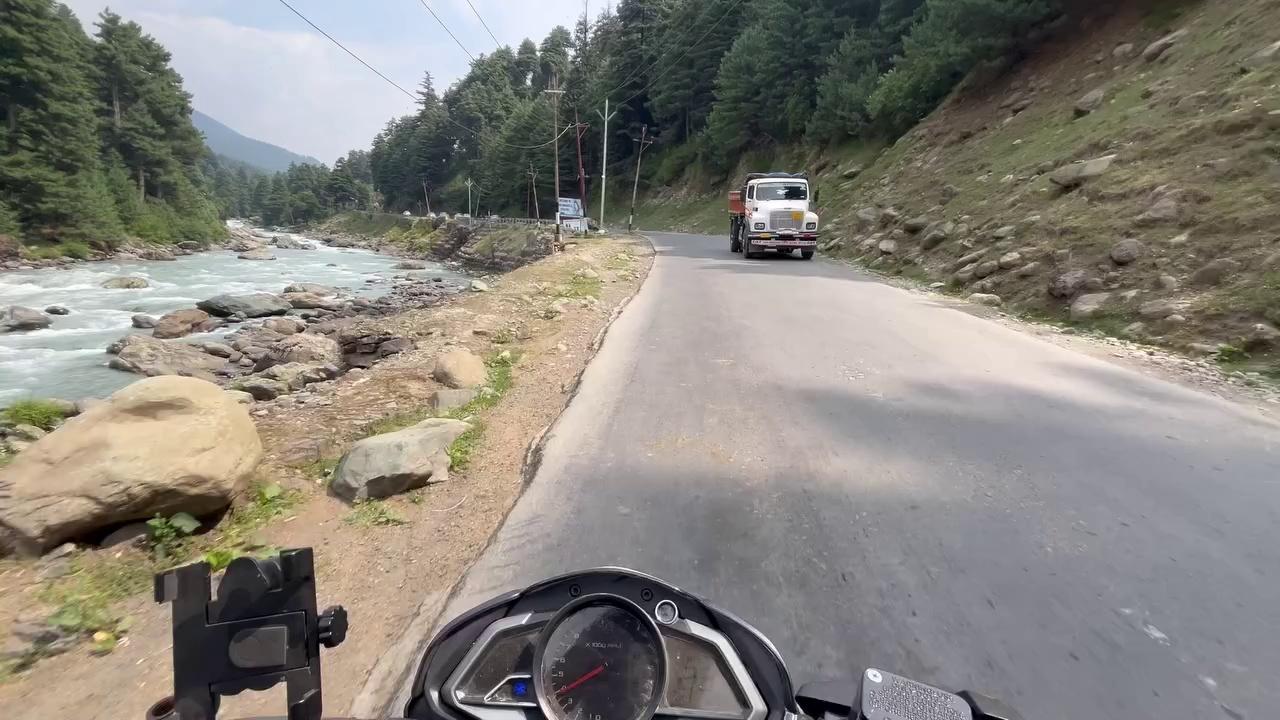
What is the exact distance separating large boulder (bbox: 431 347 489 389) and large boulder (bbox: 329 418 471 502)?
210cm

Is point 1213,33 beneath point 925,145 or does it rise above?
above

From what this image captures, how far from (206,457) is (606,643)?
3.62 metres

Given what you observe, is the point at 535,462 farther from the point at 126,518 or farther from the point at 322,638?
the point at 322,638

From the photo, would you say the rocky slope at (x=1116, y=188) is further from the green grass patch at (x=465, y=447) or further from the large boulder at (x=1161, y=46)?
the green grass patch at (x=465, y=447)

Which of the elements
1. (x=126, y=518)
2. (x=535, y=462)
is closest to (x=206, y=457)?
(x=126, y=518)

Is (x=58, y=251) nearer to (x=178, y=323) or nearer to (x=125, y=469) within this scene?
(x=178, y=323)

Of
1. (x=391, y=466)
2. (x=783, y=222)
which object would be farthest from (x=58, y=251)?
(x=391, y=466)

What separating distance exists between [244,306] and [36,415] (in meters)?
15.8

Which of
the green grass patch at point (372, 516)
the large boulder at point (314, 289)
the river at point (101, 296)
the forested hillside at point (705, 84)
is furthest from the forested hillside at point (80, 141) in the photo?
the green grass patch at point (372, 516)

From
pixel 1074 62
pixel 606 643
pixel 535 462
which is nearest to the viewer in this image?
pixel 606 643

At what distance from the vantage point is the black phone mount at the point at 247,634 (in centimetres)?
159

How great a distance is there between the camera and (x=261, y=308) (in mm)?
23359

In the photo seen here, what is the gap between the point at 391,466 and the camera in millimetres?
4734

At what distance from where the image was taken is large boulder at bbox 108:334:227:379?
1451 centimetres
